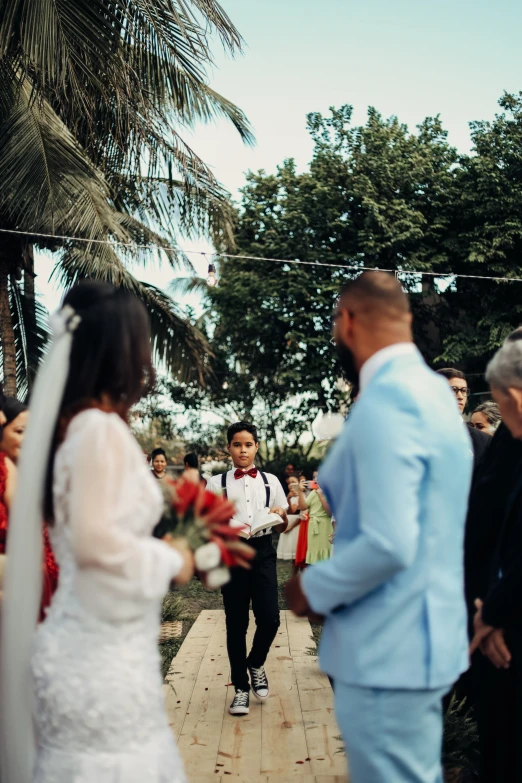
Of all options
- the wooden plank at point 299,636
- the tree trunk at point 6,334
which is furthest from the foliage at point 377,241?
the wooden plank at point 299,636

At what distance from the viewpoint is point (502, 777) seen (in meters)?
3.90

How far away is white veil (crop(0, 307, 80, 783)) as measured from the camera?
2.64m

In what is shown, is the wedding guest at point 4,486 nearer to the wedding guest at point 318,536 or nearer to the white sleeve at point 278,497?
the white sleeve at point 278,497

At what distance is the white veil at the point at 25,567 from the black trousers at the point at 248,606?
388 cm

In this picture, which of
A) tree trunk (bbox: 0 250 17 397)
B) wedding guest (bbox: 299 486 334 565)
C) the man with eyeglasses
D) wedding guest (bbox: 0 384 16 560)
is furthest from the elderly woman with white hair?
tree trunk (bbox: 0 250 17 397)

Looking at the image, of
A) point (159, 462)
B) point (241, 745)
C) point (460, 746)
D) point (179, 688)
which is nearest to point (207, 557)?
point (460, 746)

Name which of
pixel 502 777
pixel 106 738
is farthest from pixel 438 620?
pixel 502 777

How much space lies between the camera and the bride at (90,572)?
2463 millimetres

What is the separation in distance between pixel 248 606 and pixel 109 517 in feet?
14.4

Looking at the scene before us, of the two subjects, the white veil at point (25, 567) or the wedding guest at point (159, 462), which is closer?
the white veil at point (25, 567)

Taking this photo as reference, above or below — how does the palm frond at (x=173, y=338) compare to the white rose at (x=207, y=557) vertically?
above

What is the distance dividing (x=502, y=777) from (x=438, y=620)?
1.97 meters

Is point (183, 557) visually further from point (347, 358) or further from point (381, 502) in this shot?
point (347, 358)

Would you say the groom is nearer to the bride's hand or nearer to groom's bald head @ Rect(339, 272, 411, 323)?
groom's bald head @ Rect(339, 272, 411, 323)
